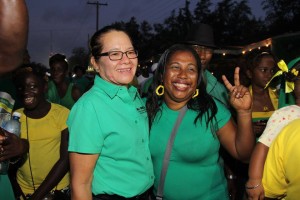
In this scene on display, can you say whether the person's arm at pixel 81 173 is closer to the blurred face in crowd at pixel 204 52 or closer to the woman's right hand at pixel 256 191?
the woman's right hand at pixel 256 191

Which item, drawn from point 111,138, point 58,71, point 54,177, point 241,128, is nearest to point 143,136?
point 111,138

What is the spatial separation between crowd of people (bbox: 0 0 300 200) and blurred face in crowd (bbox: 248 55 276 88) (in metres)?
0.91

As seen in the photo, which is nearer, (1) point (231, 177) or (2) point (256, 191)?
(2) point (256, 191)

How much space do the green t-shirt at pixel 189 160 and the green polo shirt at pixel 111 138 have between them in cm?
34

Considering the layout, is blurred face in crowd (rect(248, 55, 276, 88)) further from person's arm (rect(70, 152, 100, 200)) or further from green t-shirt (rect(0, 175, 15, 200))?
green t-shirt (rect(0, 175, 15, 200))

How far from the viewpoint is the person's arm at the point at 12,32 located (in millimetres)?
1021

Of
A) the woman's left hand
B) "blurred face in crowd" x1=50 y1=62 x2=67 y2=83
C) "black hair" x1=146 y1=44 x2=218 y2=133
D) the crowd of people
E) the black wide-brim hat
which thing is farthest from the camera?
"blurred face in crowd" x1=50 y1=62 x2=67 y2=83

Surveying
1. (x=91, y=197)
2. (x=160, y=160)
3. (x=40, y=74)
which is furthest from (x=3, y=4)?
(x=40, y=74)

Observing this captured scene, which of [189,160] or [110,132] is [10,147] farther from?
[189,160]

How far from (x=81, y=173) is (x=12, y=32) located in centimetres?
134

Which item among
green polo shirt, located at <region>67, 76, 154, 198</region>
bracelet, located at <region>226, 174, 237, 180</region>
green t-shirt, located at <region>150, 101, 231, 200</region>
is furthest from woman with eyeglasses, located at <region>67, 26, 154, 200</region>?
bracelet, located at <region>226, 174, 237, 180</region>

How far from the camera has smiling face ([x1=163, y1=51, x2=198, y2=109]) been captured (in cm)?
302

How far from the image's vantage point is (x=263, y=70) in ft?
15.3

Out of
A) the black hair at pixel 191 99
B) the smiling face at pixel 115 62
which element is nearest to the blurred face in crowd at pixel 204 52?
the black hair at pixel 191 99
